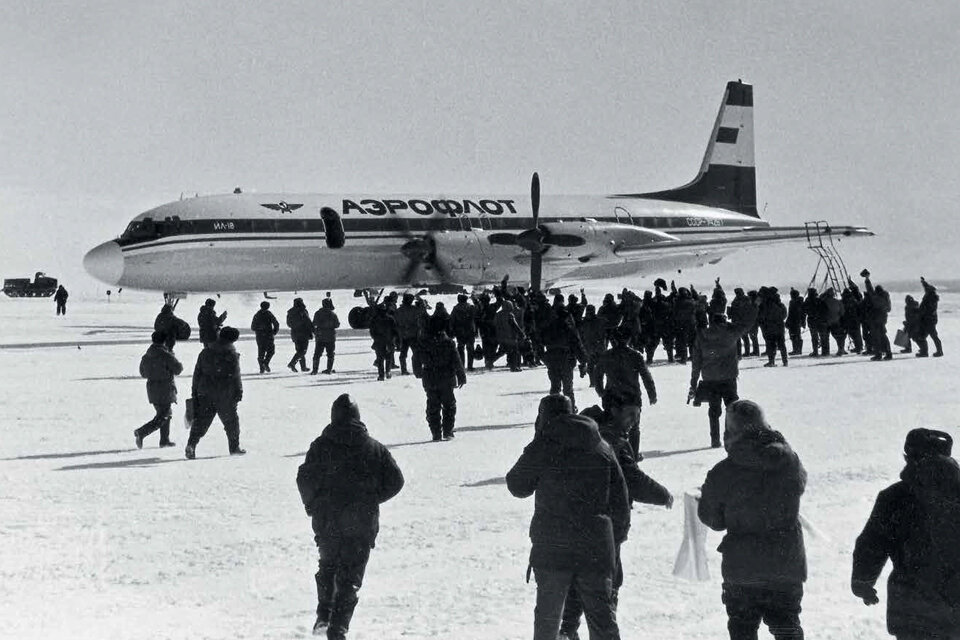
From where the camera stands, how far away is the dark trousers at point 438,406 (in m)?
13.3

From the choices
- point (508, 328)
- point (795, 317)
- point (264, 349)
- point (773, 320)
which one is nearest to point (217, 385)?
point (264, 349)

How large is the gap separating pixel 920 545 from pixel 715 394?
792 cm

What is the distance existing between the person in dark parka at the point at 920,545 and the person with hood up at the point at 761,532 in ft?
1.30

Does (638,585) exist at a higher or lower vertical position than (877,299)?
lower

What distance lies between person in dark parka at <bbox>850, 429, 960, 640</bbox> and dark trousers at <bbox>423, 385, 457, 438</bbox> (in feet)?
28.7

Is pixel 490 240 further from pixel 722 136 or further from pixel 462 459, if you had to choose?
pixel 462 459

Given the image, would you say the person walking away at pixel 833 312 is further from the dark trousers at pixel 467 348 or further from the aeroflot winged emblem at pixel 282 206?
the aeroflot winged emblem at pixel 282 206

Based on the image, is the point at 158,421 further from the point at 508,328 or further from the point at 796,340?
the point at 796,340

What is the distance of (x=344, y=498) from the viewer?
19.9ft

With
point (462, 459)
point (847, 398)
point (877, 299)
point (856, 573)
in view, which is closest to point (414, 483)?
point (462, 459)

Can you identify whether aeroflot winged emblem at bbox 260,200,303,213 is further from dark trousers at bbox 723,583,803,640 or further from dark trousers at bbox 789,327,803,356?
dark trousers at bbox 723,583,803,640

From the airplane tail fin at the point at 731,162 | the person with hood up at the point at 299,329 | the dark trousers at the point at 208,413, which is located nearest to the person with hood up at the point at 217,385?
the dark trousers at the point at 208,413

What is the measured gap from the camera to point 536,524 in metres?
5.37

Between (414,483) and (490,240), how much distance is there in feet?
73.1
